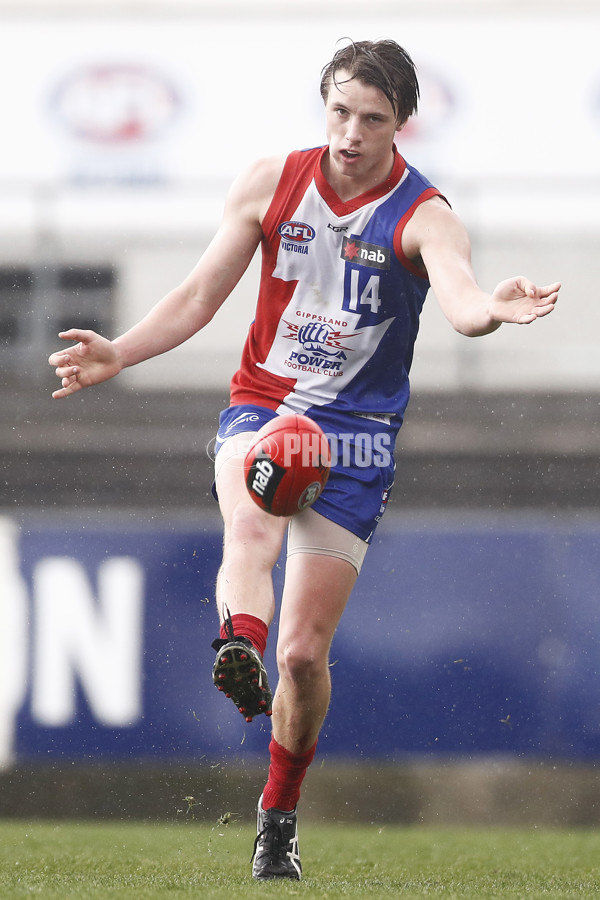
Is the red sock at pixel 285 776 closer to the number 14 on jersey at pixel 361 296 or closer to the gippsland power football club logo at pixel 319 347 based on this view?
the gippsland power football club logo at pixel 319 347

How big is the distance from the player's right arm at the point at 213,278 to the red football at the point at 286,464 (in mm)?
486

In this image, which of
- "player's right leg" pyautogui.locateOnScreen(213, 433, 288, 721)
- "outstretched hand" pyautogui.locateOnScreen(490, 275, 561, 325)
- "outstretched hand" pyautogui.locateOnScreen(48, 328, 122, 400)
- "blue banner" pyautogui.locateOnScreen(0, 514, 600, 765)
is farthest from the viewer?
"blue banner" pyautogui.locateOnScreen(0, 514, 600, 765)

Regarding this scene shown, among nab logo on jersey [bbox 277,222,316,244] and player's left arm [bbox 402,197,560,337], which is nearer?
player's left arm [bbox 402,197,560,337]

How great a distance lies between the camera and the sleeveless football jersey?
11.9 feet

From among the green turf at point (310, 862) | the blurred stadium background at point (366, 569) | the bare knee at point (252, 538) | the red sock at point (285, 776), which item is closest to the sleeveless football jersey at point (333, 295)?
the bare knee at point (252, 538)

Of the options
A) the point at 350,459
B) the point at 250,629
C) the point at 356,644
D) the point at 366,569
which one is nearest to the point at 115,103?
the point at 366,569

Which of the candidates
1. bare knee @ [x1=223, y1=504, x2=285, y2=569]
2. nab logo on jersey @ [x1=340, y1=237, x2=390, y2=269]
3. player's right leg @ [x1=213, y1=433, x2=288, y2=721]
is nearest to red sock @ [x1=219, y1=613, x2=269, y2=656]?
player's right leg @ [x1=213, y1=433, x2=288, y2=721]

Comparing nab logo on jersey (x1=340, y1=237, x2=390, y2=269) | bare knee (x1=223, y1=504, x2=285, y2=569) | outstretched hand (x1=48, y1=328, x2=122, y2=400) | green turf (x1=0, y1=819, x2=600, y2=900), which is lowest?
green turf (x1=0, y1=819, x2=600, y2=900)

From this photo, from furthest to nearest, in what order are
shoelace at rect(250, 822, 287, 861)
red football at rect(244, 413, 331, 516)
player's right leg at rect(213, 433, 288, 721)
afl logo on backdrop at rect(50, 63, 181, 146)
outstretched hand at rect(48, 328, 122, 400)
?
afl logo on backdrop at rect(50, 63, 181, 146) < shoelace at rect(250, 822, 287, 861) < outstretched hand at rect(48, 328, 122, 400) < red football at rect(244, 413, 331, 516) < player's right leg at rect(213, 433, 288, 721)

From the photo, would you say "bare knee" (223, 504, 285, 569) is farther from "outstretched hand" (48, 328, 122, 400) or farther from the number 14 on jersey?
the number 14 on jersey

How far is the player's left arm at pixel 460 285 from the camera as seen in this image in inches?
113

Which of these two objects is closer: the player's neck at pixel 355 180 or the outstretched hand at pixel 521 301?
the outstretched hand at pixel 521 301

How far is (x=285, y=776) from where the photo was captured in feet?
12.1

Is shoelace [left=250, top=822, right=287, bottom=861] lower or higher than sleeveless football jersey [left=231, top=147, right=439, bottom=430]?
lower
